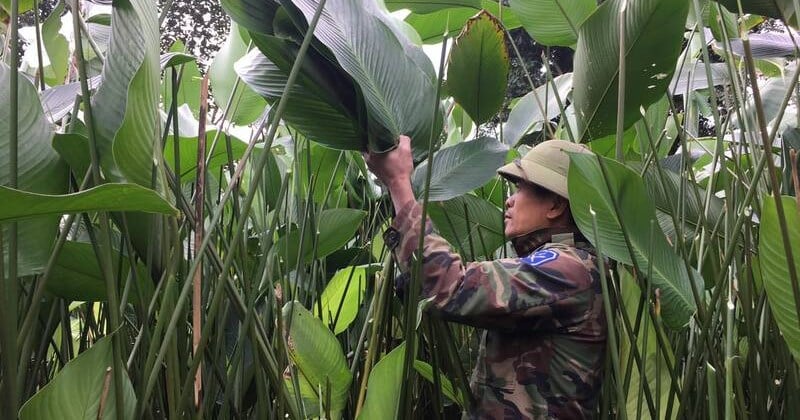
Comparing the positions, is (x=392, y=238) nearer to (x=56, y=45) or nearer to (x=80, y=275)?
(x=80, y=275)

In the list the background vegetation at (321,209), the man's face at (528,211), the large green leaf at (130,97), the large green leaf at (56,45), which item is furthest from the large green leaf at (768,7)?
the large green leaf at (56,45)

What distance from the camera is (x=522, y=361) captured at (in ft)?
2.67

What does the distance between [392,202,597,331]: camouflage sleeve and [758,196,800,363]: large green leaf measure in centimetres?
30

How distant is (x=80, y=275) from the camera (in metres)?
0.54

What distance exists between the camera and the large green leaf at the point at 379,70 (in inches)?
23.4

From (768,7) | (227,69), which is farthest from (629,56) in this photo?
(227,69)

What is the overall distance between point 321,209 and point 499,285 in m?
0.25

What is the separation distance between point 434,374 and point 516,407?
0.10 metres

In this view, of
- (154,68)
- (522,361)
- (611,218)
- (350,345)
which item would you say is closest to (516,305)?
(522,361)

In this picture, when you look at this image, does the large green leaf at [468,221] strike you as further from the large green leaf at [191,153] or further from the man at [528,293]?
the large green leaf at [191,153]

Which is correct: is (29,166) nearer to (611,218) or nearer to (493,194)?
(611,218)

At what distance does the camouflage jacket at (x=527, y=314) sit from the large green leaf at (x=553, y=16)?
0.25m

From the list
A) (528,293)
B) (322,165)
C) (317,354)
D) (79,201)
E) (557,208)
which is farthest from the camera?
(322,165)

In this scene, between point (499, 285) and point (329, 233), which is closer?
point (499, 285)
